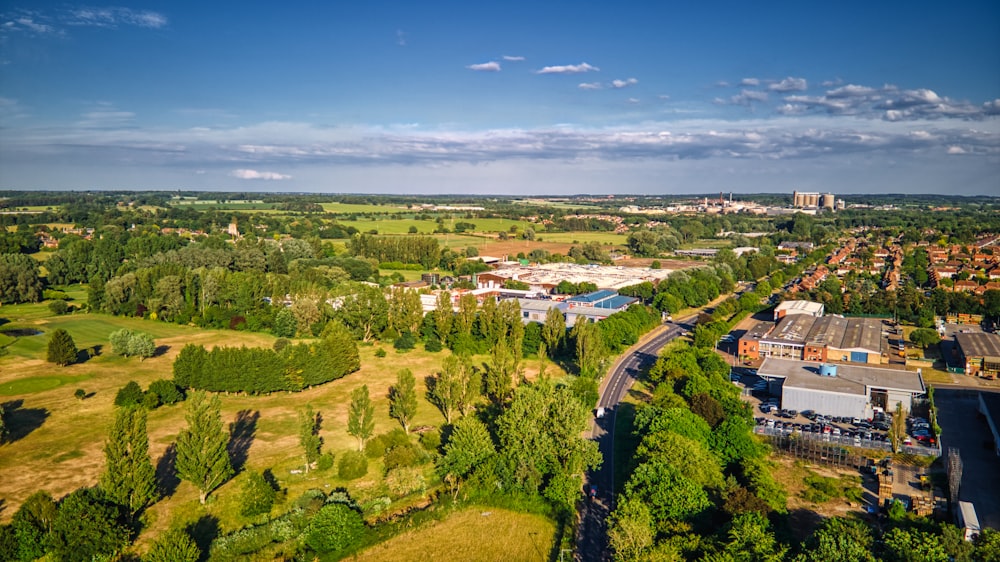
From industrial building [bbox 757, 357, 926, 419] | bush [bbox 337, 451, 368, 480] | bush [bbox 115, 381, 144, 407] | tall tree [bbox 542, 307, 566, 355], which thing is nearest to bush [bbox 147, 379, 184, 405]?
bush [bbox 115, 381, 144, 407]

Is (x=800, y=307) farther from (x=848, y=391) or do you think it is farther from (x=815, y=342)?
(x=848, y=391)

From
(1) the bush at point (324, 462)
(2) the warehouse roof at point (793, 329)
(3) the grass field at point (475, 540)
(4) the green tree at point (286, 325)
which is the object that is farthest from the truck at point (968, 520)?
(4) the green tree at point (286, 325)

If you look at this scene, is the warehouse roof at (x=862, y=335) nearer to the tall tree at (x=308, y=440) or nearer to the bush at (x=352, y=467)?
the bush at (x=352, y=467)

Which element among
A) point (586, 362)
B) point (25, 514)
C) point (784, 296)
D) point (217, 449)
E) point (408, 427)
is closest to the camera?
point (25, 514)

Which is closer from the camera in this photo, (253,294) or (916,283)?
(253,294)

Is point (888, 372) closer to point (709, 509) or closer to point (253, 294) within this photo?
point (709, 509)

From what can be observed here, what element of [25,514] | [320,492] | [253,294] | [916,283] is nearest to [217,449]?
[320,492]

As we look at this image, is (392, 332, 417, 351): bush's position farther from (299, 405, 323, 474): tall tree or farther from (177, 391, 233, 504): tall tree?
(177, 391, 233, 504): tall tree
